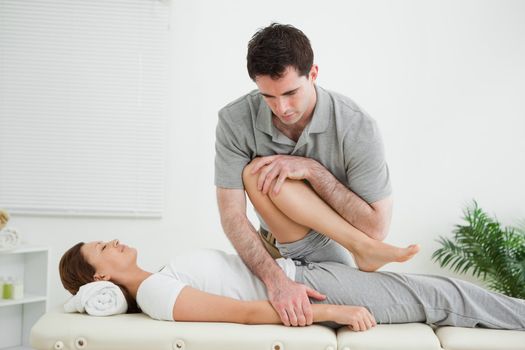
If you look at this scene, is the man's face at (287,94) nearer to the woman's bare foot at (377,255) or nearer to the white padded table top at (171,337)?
the woman's bare foot at (377,255)

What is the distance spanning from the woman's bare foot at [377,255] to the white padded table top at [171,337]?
1.10ft

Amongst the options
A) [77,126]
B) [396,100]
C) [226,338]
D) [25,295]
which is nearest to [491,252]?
[396,100]

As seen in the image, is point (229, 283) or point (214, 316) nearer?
point (214, 316)

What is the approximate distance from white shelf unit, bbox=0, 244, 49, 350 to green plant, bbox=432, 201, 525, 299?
2596 millimetres

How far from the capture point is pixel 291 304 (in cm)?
186

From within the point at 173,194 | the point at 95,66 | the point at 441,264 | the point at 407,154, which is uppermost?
the point at 95,66

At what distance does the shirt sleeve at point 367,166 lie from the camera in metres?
2.14

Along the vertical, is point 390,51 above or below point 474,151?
above

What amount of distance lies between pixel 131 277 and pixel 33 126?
8.91ft

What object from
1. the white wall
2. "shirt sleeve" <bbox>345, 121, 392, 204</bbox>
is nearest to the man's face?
"shirt sleeve" <bbox>345, 121, 392, 204</bbox>

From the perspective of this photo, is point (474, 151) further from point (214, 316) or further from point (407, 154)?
point (214, 316)

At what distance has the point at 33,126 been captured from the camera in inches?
174

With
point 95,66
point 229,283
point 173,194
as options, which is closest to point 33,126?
point 95,66

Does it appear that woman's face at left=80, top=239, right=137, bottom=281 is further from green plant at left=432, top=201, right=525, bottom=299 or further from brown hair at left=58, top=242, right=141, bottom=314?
green plant at left=432, top=201, right=525, bottom=299
